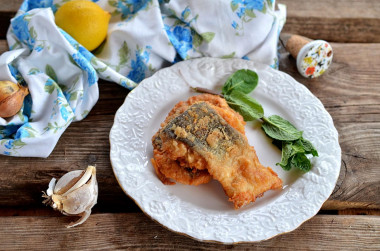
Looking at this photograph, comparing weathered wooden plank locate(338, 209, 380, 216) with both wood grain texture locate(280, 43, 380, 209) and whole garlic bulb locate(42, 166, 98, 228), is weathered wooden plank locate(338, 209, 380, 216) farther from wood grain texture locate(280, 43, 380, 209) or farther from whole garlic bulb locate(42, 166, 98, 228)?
whole garlic bulb locate(42, 166, 98, 228)

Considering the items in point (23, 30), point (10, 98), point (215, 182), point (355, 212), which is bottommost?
point (355, 212)

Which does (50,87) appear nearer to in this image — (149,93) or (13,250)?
(149,93)

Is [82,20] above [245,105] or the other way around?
above

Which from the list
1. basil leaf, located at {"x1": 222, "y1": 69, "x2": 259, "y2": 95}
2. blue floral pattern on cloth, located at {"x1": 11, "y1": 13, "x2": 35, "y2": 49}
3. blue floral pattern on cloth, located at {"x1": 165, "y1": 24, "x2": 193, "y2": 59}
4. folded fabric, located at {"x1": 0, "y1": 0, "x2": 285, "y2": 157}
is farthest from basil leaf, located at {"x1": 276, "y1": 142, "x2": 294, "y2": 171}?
blue floral pattern on cloth, located at {"x1": 11, "y1": 13, "x2": 35, "y2": 49}

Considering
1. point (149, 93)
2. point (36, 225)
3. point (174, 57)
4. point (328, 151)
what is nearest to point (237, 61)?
point (174, 57)

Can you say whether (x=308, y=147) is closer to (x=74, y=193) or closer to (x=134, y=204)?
(x=134, y=204)

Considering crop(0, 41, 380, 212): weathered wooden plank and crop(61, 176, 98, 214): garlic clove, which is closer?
Result: crop(61, 176, 98, 214): garlic clove

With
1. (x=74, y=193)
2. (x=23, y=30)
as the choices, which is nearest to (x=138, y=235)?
(x=74, y=193)
